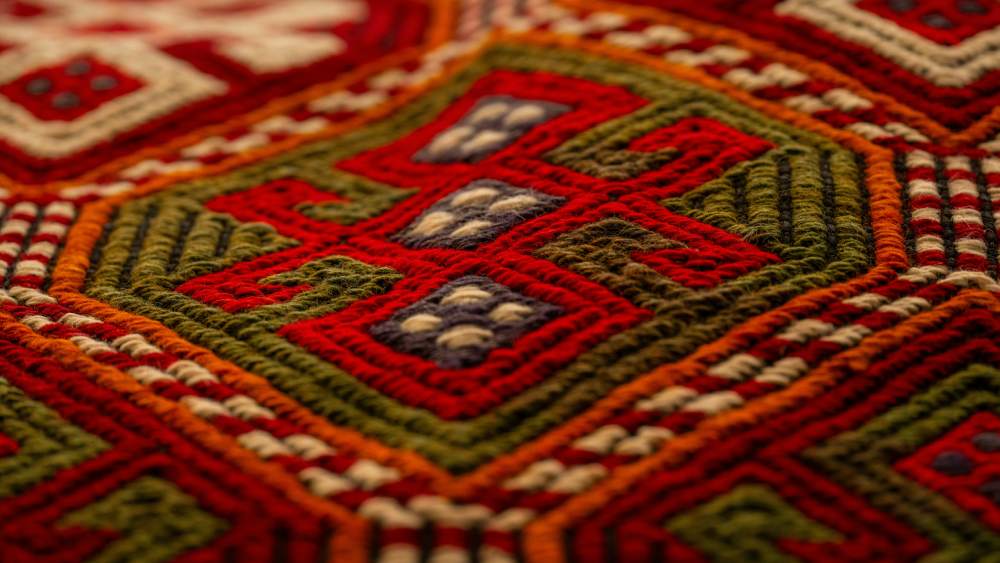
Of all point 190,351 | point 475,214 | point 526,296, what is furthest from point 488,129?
point 190,351

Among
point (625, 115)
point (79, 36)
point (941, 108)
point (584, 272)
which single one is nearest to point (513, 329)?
point (584, 272)

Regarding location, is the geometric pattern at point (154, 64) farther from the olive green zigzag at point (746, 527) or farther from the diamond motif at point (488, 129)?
the olive green zigzag at point (746, 527)

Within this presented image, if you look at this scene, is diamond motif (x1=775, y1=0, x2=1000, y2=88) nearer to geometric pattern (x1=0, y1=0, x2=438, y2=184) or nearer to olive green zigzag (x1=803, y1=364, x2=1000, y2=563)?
olive green zigzag (x1=803, y1=364, x2=1000, y2=563)

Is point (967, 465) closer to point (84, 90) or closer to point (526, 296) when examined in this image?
point (526, 296)

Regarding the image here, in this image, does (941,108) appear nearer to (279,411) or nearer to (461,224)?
(461,224)

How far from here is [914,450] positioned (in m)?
0.69

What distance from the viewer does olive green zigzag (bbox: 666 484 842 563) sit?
617mm

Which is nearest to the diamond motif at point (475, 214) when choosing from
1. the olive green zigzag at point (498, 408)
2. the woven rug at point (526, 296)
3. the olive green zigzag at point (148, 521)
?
the woven rug at point (526, 296)

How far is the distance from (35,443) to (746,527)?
50 cm

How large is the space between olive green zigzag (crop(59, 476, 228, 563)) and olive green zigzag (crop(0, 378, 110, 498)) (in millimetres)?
49

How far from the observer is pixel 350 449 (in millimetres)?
703

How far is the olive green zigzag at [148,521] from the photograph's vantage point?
2.10 ft

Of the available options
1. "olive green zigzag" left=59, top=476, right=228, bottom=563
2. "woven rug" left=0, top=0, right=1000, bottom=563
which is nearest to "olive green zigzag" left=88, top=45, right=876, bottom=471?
"woven rug" left=0, top=0, right=1000, bottom=563

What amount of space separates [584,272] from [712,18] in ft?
1.39
